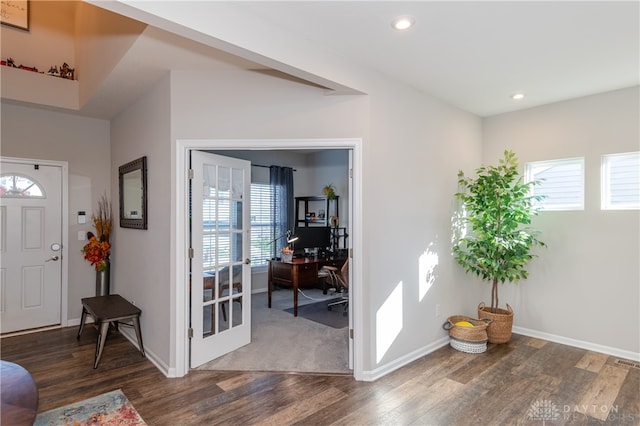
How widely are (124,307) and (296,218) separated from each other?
3.89 metres

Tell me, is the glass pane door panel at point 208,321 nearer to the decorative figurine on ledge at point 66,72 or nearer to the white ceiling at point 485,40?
the white ceiling at point 485,40

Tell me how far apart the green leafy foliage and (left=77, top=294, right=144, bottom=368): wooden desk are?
3411 mm

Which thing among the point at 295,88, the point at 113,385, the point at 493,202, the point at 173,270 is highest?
the point at 295,88

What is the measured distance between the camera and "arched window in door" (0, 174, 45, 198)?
13.1 ft

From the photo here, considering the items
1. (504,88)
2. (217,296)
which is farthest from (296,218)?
(504,88)

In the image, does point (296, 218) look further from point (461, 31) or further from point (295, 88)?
point (461, 31)

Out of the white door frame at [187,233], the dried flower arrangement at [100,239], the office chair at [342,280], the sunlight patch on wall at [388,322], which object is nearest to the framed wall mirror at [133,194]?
the dried flower arrangement at [100,239]

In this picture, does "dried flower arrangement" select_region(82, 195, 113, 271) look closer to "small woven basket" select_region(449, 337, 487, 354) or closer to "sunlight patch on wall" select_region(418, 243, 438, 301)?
"sunlight patch on wall" select_region(418, 243, 438, 301)

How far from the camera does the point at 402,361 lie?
3.29m

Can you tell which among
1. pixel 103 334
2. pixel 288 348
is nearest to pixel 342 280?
pixel 288 348

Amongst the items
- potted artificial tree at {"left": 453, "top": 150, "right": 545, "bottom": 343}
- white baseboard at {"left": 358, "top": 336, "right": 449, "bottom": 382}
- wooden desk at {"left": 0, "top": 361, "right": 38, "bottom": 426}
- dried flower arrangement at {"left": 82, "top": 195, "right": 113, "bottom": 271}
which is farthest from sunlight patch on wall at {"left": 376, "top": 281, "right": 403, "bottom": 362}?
dried flower arrangement at {"left": 82, "top": 195, "right": 113, "bottom": 271}

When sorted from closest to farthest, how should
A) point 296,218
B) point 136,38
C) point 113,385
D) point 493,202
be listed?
point 136,38 < point 113,385 < point 493,202 < point 296,218

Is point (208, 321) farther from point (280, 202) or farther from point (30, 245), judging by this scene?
point (280, 202)

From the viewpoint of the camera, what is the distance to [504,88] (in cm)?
348
